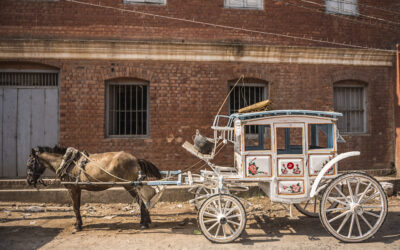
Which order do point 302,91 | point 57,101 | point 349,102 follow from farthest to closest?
point 349,102, point 302,91, point 57,101

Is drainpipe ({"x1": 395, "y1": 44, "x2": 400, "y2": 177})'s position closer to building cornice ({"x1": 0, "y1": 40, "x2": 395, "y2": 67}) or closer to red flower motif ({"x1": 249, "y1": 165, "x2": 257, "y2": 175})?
building cornice ({"x1": 0, "y1": 40, "x2": 395, "y2": 67})

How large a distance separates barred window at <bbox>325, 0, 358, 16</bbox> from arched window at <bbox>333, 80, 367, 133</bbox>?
7.06ft

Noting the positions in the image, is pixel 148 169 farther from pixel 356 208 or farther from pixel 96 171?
pixel 356 208

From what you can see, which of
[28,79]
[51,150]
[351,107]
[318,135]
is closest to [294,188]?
[318,135]

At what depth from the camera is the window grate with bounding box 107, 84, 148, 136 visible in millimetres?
7746

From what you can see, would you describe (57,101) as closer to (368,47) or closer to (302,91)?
(302,91)

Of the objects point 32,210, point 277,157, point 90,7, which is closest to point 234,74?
point 277,157

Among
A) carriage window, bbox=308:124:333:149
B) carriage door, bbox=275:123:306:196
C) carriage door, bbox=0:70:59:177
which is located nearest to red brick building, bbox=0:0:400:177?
carriage door, bbox=0:70:59:177

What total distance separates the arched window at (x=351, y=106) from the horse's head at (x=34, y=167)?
26.0 ft

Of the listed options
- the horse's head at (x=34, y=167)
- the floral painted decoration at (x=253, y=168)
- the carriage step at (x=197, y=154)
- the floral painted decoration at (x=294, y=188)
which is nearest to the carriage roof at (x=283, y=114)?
the floral painted decoration at (x=253, y=168)

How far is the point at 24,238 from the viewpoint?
4879 millimetres

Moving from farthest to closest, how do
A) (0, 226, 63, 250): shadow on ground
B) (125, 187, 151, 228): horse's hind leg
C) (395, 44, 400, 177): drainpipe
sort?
(395, 44, 400, 177): drainpipe < (125, 187, 151, 228): horse's hind leg < (0, 226, 63, 250): shadow on ground

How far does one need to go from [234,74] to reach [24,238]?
6.02 meters

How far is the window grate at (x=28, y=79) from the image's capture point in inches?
294
